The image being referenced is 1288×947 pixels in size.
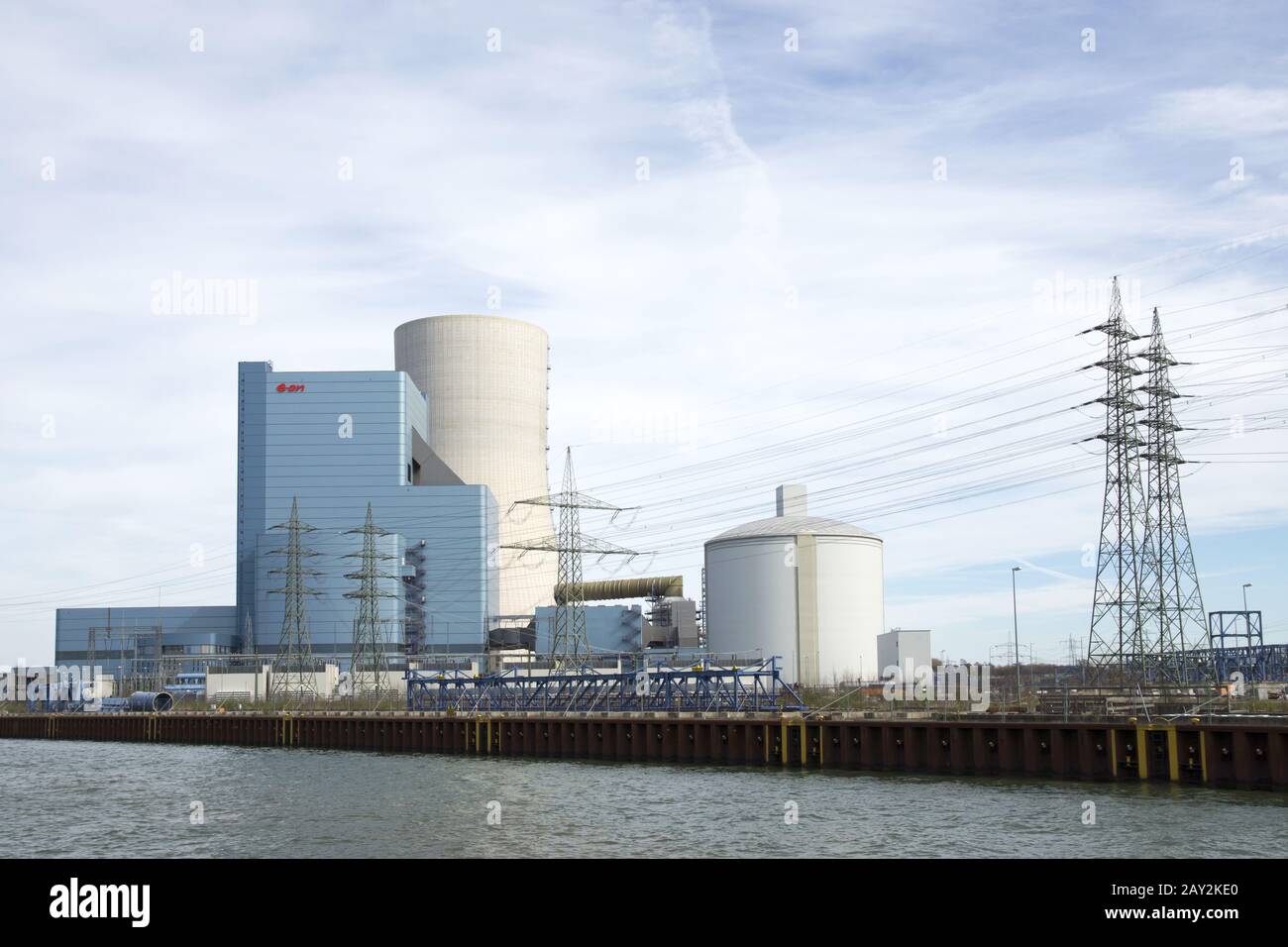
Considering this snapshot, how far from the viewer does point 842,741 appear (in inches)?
2186

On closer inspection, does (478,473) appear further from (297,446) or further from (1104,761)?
(1104,761)

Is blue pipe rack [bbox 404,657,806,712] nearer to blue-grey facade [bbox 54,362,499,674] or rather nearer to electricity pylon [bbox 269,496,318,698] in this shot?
electricity pylon [bbox 269,496,318,698]

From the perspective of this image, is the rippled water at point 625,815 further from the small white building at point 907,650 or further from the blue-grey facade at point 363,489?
the blue-grey facade at point 363,489

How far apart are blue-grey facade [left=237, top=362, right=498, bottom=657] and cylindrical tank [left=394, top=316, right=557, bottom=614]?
12.8 metres

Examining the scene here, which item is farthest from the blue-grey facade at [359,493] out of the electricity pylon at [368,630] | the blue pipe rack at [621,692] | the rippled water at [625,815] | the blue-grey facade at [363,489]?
the rippled water at [625,815]

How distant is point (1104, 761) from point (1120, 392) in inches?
916

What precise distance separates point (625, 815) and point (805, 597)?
68773 mm

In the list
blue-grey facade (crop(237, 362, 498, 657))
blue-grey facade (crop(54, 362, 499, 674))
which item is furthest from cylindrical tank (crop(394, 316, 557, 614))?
blue-grey facade (crop(237, 362, 498, 657))

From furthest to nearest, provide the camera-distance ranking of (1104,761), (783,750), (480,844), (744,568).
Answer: (744,568) → (783,750) → (1104,761) → (480,844)

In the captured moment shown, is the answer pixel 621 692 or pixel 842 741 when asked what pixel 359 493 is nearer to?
pixel 621 692

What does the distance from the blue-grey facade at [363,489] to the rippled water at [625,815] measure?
86.8 m

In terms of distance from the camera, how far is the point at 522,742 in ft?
232

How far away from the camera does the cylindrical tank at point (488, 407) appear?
161 m
